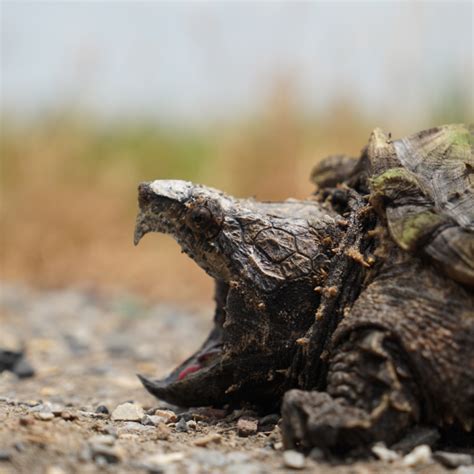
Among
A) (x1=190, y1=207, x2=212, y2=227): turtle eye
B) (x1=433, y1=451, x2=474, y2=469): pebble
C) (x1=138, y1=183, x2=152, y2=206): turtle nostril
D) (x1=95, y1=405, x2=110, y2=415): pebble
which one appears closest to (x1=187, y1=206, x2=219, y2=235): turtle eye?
(x1=190, y1=207, x2=212, y2=227): turtle eye

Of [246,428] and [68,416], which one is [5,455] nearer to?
[68,416]

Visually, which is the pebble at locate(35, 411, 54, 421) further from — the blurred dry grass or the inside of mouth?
the blurred dry grass

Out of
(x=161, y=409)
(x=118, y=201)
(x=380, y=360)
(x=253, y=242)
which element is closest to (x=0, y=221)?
(x=118, y=201)

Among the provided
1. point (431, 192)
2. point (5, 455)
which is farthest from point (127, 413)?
point (431, 192)

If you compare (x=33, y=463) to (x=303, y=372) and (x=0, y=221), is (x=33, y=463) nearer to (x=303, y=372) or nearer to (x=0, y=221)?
(x=303, y=372)

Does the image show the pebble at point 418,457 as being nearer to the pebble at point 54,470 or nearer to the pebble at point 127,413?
the pebble at point 54,470

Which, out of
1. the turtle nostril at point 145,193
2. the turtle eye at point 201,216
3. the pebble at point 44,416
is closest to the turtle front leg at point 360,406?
the turtle eye at point 201,216
